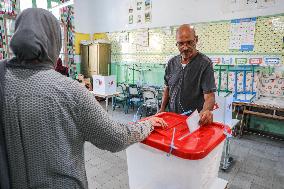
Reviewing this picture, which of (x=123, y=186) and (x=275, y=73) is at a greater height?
(x=275, y=73)

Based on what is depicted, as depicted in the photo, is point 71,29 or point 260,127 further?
point 71,29

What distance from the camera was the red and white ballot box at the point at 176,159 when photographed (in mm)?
959

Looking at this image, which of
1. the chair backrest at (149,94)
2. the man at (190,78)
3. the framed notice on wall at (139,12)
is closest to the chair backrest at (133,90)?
the chair backrest at (149,94)

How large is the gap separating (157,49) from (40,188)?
6332 millimetres

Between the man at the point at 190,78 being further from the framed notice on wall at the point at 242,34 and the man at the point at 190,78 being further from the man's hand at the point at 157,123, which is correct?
the framed notice on wall at the point at 242,34

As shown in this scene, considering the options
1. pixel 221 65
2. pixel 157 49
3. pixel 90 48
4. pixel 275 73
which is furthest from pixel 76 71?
pixel 275 73

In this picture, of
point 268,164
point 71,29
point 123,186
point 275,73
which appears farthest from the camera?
point 71,29

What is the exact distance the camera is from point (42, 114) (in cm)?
82

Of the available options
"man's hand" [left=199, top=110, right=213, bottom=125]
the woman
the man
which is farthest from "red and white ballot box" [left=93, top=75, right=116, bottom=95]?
the woman

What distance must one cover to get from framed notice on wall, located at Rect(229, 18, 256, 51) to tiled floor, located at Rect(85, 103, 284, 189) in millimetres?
2182

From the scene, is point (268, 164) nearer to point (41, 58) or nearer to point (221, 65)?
point (221, 65)

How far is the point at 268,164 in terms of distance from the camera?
3549 mm

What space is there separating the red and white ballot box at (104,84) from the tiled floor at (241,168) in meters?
1.49

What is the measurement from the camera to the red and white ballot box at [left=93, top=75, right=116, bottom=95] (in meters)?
5.18
